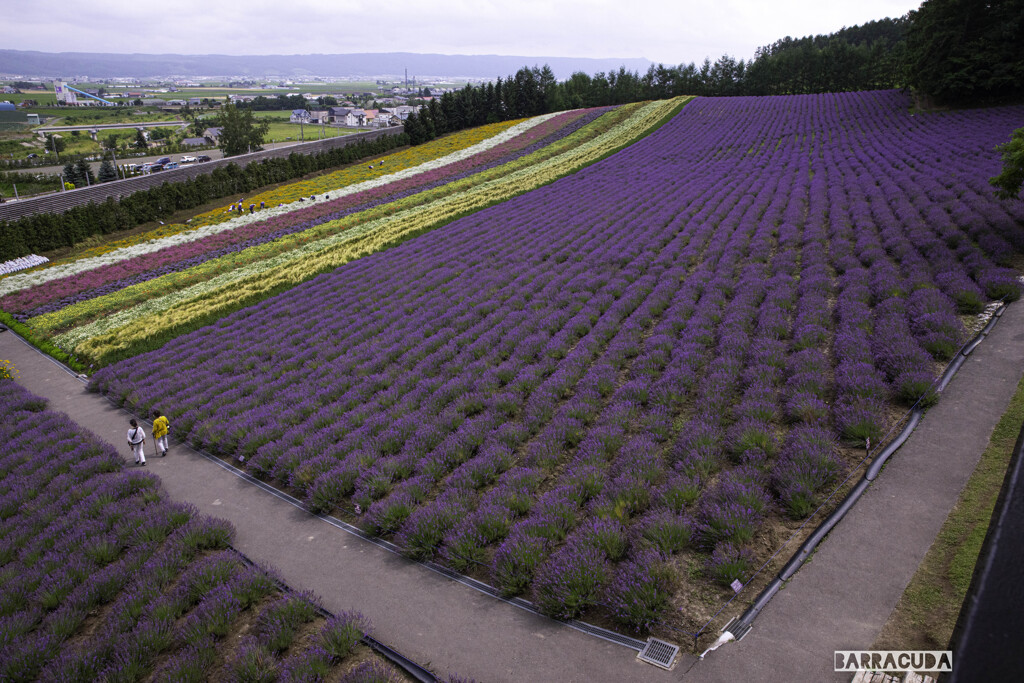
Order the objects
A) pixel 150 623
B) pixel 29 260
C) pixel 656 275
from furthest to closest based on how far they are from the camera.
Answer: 1. pixel 29 260
2. pixel 656 275
3. pixel 150 623

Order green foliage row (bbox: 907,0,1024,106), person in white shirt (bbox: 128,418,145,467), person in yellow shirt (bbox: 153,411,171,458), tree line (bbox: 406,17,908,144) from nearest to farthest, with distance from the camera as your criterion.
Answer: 1. person in white shirt (bbox: 128,418,145,467)
2. person in yellow shirt (bbox: 153,411,171,458)
3. green foliage row (bbox: 907,0,1024,106)
4. tree line (bbox: 406,17,908,144)

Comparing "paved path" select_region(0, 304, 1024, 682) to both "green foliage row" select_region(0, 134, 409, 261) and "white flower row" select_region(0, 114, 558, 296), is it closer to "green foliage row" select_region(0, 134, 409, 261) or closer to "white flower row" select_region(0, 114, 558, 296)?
"white flower row" select_region(0, 114, 558, 296)

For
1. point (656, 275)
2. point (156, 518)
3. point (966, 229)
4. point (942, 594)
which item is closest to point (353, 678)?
point (156, 518)

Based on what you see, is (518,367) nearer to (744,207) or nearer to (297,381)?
(297,381)

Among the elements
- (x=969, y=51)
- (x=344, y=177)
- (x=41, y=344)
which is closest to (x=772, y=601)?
(x=41, y=344)

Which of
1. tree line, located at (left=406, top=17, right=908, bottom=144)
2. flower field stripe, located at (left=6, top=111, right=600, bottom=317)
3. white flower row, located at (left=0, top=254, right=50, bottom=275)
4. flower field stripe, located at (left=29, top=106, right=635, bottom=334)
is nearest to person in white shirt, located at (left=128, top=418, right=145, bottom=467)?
flower field stripe, located at (left=29, top=106, right=635, bottom=334)

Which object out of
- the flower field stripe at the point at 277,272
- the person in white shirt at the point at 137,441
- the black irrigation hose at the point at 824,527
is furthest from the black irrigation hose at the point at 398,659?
the flower field stripe at the point at 277,272
